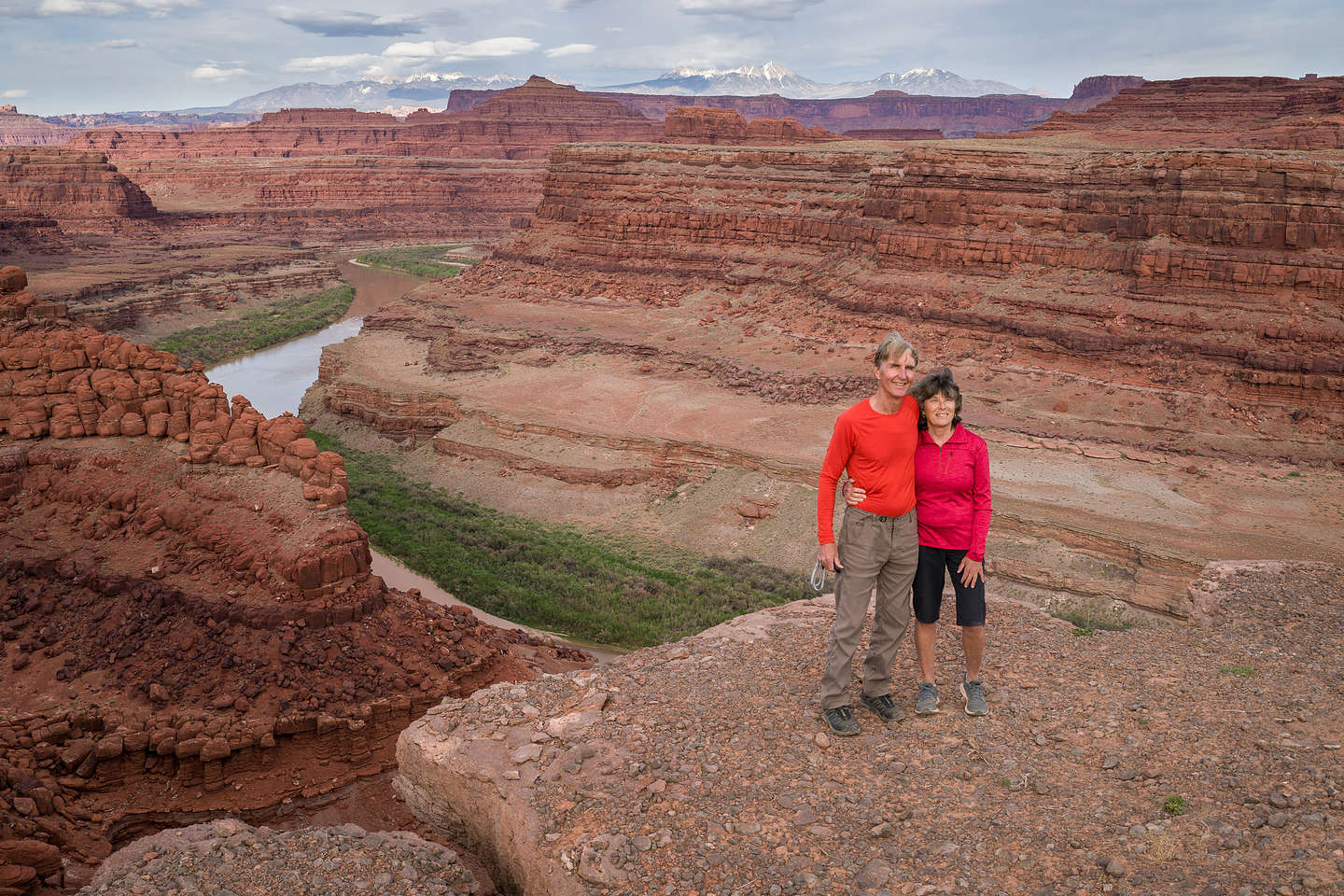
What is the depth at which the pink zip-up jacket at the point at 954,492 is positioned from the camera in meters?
6.66

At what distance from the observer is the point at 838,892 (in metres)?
5.18

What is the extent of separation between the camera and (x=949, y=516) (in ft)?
22.1

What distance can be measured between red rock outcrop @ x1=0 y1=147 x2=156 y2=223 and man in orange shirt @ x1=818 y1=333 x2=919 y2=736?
312ft

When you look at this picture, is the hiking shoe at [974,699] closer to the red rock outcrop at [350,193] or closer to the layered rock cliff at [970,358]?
the layered rock cliff at [970,358]

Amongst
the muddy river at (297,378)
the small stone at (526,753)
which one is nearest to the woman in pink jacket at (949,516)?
the small stone at (526,753)

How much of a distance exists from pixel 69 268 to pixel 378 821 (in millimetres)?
64407

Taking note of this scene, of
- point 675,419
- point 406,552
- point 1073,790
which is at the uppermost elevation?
point 1073,790

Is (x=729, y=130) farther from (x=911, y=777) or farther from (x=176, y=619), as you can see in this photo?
(x=911, y=777)

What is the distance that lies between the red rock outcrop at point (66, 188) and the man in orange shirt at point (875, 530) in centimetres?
9499

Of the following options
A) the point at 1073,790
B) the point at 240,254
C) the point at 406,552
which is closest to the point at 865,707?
the point at 1073,790

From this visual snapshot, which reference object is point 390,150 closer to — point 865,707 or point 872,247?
point 872,247

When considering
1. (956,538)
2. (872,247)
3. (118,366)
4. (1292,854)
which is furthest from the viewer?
(872,247)

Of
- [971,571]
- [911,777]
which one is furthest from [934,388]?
[911,777]

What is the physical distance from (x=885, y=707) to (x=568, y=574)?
42.3 ft
